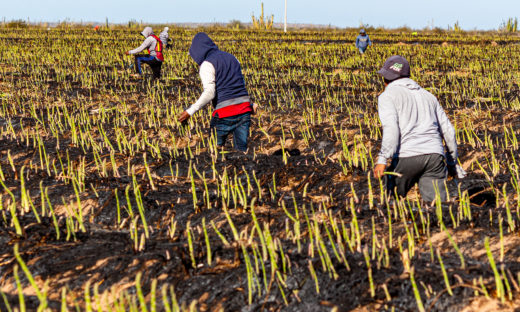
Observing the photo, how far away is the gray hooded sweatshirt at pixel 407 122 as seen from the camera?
12.1 ft

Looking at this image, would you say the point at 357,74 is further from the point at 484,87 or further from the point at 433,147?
the point at 433,147

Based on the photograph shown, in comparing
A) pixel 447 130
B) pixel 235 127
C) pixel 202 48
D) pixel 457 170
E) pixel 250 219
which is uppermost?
pixel 202 48

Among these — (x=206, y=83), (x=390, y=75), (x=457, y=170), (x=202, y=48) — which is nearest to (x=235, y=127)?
(x=206, y=83)

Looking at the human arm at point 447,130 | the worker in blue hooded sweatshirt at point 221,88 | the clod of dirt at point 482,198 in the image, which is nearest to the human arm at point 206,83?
the worker in blue hooded sweatshirt at point 221,88

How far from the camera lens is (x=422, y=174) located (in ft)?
12.7

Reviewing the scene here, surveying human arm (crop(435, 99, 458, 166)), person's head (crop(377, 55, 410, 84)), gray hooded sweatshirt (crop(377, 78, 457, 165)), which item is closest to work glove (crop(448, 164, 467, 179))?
human arm (crop(435, 99, 458, 166))

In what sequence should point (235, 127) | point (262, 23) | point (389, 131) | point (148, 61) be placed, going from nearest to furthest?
point (389, 131) < point (235, 127) < point (148, 61) < point (262, 23)

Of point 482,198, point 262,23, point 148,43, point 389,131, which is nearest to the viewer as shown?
point 389,131

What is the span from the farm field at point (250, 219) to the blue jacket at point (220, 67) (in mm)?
552

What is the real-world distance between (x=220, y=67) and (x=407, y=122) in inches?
77.3

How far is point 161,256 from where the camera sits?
10.9ft

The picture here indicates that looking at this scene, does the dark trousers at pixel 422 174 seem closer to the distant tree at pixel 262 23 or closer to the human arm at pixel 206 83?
the human arm at pixel 206 83

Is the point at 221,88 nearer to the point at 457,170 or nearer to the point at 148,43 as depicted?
the point at 457,170

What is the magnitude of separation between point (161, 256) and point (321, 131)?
4259mm
